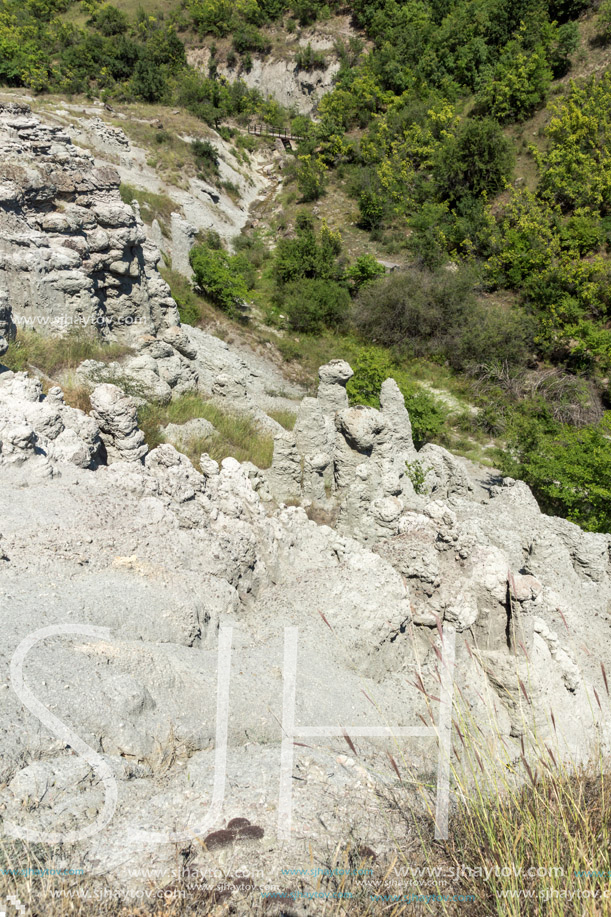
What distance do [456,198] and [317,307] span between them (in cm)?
1179

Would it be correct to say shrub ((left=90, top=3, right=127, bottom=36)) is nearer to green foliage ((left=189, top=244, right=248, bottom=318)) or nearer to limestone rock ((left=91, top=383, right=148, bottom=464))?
green foliage ((left=189, top=244, right=248, bottom=318))

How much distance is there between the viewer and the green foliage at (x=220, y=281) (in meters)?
19.1

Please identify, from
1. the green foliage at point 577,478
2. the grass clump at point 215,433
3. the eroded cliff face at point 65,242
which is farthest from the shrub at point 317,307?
the green foliage at point 577,478

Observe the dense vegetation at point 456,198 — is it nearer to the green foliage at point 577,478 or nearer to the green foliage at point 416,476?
the green foliage at point 577,478

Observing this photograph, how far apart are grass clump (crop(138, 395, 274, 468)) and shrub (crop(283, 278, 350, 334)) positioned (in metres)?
12.1

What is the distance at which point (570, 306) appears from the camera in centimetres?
1884

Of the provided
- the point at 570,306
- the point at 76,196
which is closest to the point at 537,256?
the point at 570,306

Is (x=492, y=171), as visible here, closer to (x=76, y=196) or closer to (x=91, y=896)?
(x=76, y=196)

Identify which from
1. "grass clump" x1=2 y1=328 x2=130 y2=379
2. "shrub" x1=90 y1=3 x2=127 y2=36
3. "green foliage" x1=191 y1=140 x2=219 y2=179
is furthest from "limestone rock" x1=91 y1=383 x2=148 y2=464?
"shrub" x1=90 y1=3 x2=127 y2=36

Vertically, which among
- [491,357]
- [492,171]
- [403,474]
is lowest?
[491,357]

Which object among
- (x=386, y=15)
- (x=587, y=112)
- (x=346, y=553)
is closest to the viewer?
(x=346, y=553)

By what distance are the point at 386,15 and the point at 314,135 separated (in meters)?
14.4

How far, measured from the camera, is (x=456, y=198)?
26.4 meters

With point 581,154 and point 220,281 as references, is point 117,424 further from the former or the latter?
point 581,154
